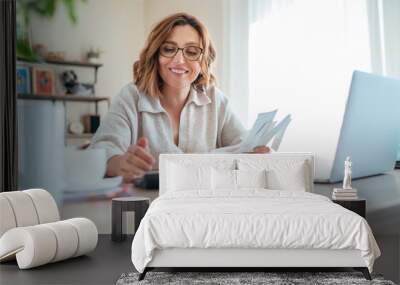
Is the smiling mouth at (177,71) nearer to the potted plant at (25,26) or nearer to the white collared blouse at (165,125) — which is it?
the white collared blouse at (165,125)

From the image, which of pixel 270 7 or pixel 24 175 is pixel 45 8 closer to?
pixel 24 175

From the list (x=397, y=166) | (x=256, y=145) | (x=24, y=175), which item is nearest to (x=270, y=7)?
(x=256, y=145)

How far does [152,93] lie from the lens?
6164 mm

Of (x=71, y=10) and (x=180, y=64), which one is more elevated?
(x=71, y=10)

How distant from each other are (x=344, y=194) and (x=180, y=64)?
204 centimetres

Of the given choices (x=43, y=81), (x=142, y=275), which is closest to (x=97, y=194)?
(x=43, y=81)

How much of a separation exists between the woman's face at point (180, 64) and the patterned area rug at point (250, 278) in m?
2.28

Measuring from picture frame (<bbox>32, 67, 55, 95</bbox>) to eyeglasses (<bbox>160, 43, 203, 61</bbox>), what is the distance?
1170 mm

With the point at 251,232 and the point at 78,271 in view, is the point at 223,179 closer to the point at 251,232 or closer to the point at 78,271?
the point at 251,232

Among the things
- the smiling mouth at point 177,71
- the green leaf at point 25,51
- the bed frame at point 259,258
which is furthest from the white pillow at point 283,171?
the green leaf at point 25,51

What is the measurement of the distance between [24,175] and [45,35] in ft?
4.79

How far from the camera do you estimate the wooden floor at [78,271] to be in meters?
4.31

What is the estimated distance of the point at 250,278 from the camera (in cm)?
430

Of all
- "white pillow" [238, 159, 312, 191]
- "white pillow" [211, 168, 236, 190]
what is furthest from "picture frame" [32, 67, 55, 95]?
"white pillow" [238, 159, 312, 191]
